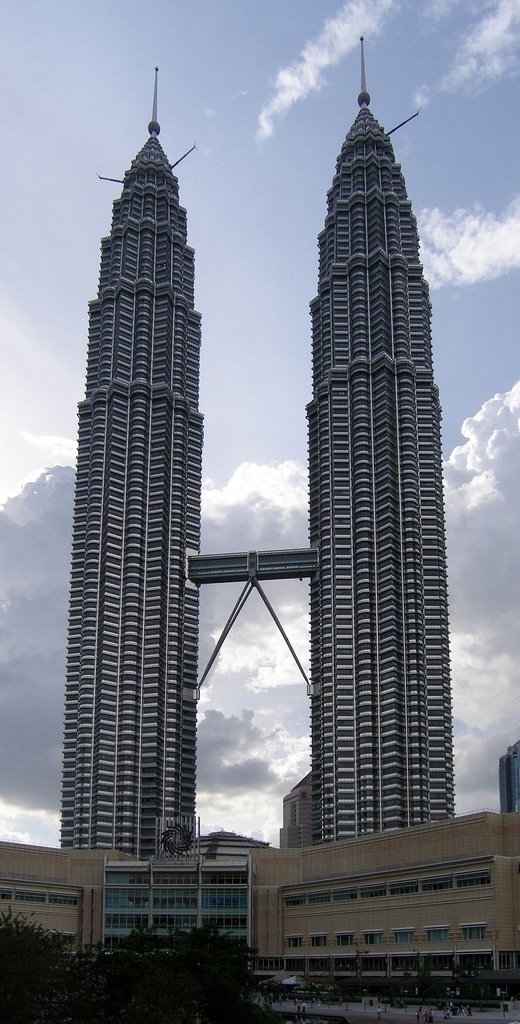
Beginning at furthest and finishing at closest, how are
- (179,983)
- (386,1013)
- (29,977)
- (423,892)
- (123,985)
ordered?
(423,892) < (386,1013) < (123,985) < (179,983) < (29,977)

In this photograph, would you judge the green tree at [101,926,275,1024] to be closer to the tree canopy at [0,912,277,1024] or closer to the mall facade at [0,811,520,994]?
the tree canopy at [0,912,277,1024]

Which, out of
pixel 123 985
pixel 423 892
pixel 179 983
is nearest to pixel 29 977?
pixel 179 983

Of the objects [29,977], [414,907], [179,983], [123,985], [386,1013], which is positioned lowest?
[386,1013]

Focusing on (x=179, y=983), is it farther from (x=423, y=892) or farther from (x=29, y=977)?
(x=423, y=892)

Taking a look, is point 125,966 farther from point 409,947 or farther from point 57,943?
point 409,947

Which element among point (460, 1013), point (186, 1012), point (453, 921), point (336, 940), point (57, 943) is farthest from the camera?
point (336, 940)

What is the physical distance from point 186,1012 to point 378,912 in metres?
82.1

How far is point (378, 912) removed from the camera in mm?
174625

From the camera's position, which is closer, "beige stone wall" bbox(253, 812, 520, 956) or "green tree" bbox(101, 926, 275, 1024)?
"green tree" bbox(101, 926, 275, 1024)

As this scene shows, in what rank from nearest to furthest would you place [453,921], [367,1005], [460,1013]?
[460,1013], [367,1005], [453,921]

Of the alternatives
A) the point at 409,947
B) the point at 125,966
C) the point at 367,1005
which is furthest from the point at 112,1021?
the point at 409,947

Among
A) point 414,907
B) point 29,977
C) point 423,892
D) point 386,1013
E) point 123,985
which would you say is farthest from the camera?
point 414,907

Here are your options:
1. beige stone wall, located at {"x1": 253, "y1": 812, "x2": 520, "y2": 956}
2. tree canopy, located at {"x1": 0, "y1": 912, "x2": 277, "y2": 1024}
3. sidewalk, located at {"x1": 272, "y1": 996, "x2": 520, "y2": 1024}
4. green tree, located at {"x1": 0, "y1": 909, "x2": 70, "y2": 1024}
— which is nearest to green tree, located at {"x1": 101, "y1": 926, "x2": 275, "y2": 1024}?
tree canopy, located at {"x1": 0, "y1": 912, "x2": 277, "y2": 1024}

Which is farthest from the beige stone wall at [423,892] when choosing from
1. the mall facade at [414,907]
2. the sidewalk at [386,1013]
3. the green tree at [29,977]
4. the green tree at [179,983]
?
the green tree at [29,977]
